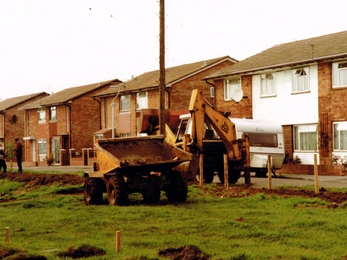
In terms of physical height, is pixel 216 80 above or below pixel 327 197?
above

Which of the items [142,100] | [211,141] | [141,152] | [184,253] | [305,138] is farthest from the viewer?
[142,100]

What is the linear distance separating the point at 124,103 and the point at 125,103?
0.18 m

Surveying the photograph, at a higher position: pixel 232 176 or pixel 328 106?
pixel 328 106

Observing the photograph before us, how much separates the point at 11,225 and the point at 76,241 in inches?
120

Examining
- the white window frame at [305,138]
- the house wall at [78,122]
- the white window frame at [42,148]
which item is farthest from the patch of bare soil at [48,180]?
the white window frame at [42,148]

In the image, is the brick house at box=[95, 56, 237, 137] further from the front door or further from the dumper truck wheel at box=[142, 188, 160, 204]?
the dumper truck wheel at box=[142, 188, 160, 204]

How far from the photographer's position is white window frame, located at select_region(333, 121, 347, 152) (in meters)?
32.7

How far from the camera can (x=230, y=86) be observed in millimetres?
40125

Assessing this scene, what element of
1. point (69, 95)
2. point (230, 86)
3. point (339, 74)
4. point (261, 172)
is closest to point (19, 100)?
point (69, 95)

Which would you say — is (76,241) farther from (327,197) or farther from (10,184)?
(10,184)

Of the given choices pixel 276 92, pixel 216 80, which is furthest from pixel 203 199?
pixel 216 80

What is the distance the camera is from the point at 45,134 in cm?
6325

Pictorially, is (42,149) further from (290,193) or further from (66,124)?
(290,193)

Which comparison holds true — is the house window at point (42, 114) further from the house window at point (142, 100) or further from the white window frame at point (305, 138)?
the white window frame at point (305, 138)
